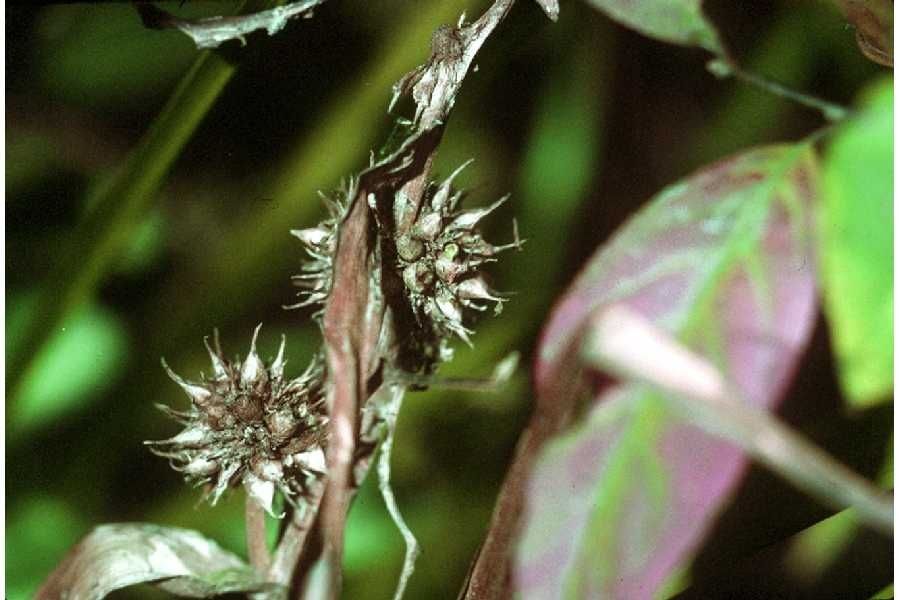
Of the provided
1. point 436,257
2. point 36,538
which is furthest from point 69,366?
point 436,257

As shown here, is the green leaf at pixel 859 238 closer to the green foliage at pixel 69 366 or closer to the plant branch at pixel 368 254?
the plant branch at pixel 368 254

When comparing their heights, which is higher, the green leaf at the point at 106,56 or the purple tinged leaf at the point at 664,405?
the green leaf at the point at 106,56

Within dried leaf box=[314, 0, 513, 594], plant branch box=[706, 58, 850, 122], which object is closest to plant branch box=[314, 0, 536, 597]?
dried leaf box=[314, 0, 513, 594]

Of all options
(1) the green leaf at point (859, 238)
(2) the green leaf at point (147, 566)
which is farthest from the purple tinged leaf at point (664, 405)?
(2) the green leaf at point (147, 566)

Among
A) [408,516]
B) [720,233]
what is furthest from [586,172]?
[408,516]

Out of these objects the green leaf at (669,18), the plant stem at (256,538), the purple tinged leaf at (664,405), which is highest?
the green leaf at (669,18)

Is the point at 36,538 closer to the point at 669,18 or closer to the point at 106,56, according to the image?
the point at 106,56

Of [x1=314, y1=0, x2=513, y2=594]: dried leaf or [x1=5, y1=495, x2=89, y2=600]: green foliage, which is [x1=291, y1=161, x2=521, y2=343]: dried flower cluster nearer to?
[x1=314, y1=0, x2=513, y2=594]: dried leaf
